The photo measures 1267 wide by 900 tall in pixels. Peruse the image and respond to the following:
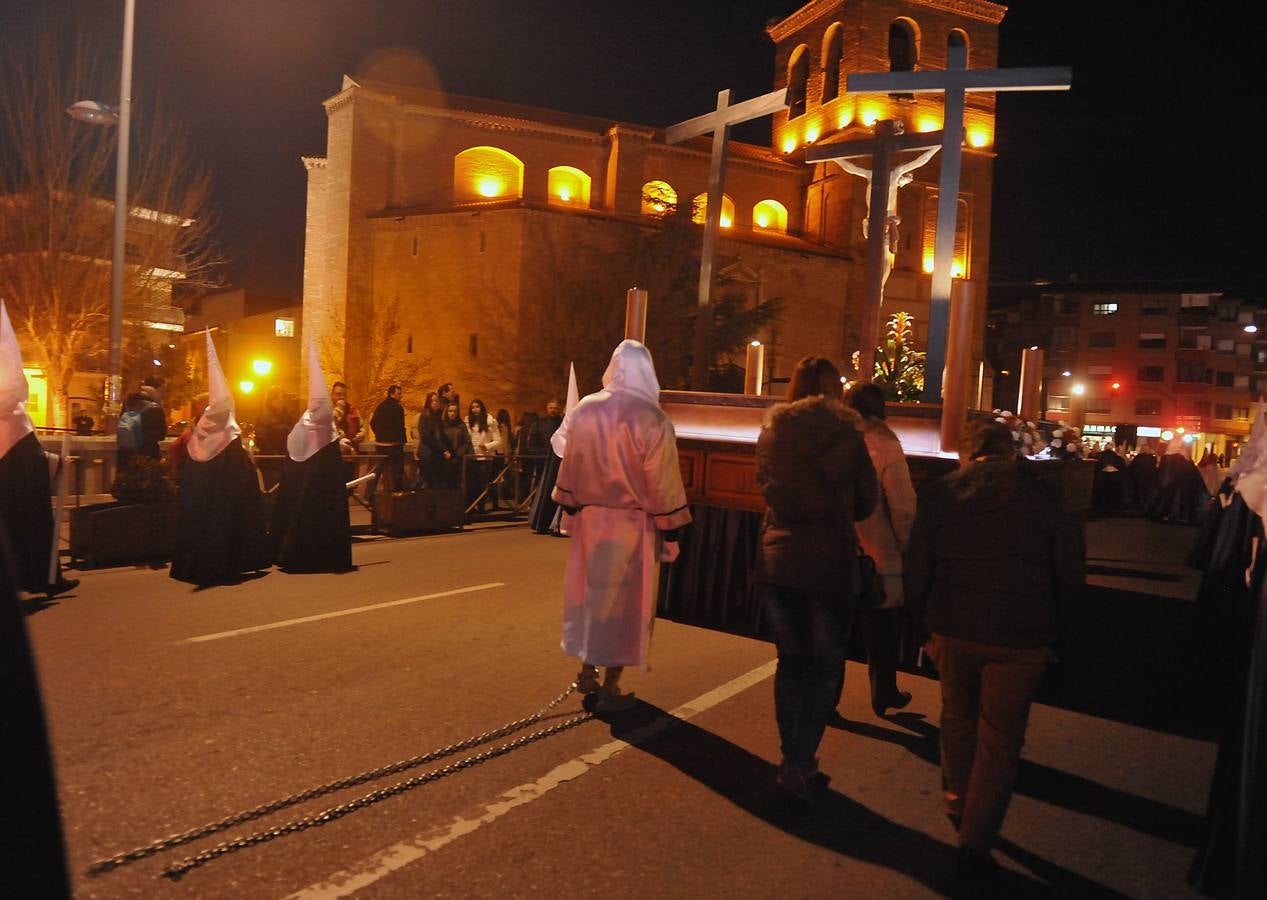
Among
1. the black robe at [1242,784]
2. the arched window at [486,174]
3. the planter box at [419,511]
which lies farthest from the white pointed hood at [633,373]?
the arched window at [486,174]

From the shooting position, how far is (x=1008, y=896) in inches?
131

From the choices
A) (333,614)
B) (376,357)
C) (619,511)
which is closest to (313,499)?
(333,614)

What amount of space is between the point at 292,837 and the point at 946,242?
8.35 m

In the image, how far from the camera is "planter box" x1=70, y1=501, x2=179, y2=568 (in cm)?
938

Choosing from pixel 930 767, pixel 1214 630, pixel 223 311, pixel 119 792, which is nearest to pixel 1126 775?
pixel 930 767

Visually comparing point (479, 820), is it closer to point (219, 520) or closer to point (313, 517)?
point (219, 520)

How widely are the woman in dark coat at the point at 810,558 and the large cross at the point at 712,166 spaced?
7.42 meters

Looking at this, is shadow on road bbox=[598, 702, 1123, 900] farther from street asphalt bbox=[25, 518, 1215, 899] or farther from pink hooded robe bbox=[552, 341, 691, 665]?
pink hooded robe bbox=[552, 341, 691, 665]

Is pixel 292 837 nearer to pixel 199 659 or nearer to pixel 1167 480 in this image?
pixel 199 659

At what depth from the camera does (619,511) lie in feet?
17.4

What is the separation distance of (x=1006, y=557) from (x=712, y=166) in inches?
390

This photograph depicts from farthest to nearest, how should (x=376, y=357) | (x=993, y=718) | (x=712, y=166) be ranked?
1. (x=376, y=357)
2. (x=712, y=166)
3. (x=993, y=718)

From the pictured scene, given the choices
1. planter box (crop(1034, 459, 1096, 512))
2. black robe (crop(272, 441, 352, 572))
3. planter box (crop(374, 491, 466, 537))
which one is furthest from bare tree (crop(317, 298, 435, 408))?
planter box (crop(1034, 459, 1096, 512))

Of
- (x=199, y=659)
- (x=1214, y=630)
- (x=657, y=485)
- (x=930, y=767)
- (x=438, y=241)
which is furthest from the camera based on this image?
(x=438, y=241)
